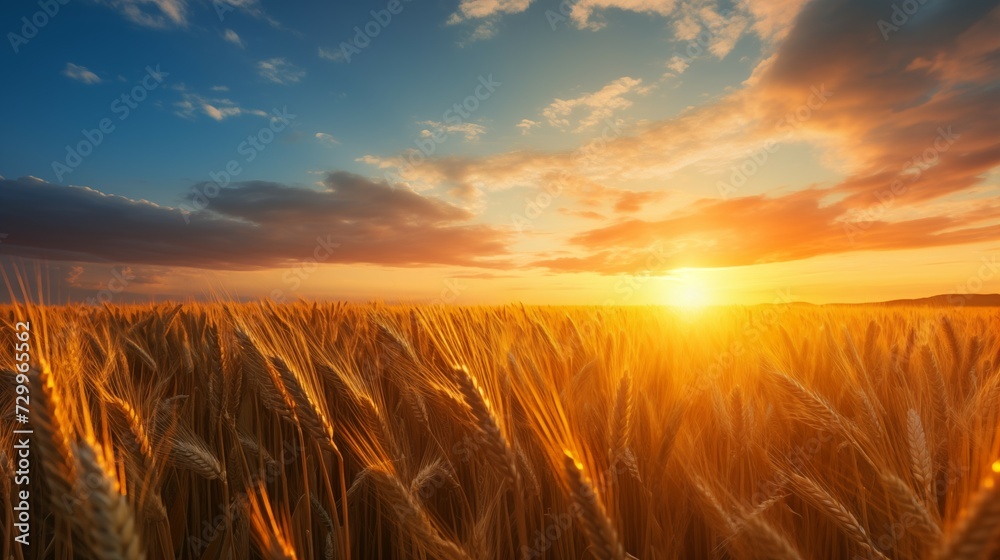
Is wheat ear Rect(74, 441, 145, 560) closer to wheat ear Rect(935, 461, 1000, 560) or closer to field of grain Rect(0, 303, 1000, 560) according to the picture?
field of grain Rect(0, 303, 1000, 560)

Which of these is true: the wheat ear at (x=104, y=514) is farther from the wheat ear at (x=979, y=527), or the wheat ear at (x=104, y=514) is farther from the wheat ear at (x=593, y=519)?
→ the wheat ear at (x=979, y=527)

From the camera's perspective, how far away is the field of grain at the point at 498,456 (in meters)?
1.00

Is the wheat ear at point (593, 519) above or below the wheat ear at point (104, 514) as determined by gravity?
below

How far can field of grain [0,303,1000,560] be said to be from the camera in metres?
1.00

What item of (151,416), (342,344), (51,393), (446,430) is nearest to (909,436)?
(446,430)

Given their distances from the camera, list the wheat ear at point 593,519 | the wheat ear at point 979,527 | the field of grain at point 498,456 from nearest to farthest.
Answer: the wheat ear at point 979,527, the wheat ear at point 593,519, the field of grain at point 498,456

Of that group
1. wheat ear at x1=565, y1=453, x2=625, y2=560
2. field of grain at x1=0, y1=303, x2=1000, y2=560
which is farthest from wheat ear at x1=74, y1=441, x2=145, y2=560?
wheat ear at x1=565, y1=453, x2=625, y2=560

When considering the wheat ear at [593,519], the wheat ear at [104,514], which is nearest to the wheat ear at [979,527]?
the wheat ear at [593,519]

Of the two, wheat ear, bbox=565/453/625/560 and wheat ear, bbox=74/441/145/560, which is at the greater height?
wheat ear, bbox=74/441/145/560

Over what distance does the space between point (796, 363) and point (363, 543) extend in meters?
2.34

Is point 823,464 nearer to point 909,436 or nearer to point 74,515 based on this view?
point 909,436

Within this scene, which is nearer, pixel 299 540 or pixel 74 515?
pixel 74 515

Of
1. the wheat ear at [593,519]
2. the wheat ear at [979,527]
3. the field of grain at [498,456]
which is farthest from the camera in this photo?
the field of grain at [498,456]

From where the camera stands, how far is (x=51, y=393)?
0.80 m
